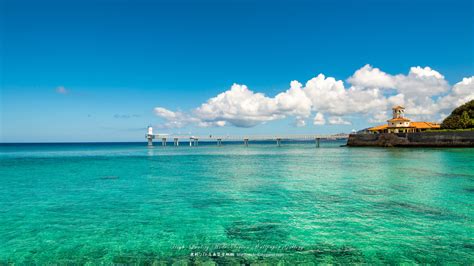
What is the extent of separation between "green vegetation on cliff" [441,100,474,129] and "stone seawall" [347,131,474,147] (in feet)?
20.9

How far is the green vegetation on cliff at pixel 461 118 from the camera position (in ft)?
224

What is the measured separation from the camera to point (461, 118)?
7081 centimetres

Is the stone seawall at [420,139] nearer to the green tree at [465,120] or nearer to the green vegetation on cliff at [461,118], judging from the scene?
the green tree at [465,120]

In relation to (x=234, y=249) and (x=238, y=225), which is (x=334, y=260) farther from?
(x=238, y=225)

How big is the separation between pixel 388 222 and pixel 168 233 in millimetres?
8481

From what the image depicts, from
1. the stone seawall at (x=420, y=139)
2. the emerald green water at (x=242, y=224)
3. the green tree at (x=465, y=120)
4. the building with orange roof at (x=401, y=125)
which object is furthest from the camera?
the building with orange roof at (x=401, y=125)

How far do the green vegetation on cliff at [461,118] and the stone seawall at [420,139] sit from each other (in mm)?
6360

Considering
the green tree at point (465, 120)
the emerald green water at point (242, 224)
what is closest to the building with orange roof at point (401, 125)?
the green tree at point (465, 120)

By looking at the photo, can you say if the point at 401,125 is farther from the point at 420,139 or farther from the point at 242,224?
the point at 242,224

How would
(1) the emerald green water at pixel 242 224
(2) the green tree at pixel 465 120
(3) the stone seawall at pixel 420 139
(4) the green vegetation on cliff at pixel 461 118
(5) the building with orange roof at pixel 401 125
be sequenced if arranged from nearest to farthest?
1. (1) the emerald green water at pixel 242 224
2. (3) the stone seawall at pixel 420 139
3. (2) the green tree at pixel 465 120
4. (4) the green vegetation on cliff at pixel 461 118
5. (5) the building with orange roof at pixel 401 125

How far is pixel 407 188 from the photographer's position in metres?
18.9

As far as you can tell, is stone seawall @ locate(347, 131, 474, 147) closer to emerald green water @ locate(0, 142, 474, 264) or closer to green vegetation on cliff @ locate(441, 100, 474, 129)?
green vegetation on cliff @ locate(441, 100, 474, 129)

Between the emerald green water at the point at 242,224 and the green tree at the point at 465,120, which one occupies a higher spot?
the green tree at the point at 465,120

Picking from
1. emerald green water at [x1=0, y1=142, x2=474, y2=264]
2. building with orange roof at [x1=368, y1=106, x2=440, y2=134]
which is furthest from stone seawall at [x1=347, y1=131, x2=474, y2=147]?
emerald green water at [x1=0, y1=142, x2=474, y2=264]
